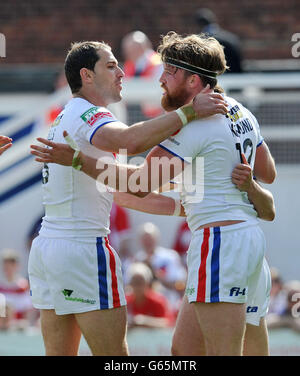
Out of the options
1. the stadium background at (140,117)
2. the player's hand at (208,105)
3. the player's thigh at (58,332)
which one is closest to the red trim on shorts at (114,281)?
the player's thigh at (58,332)

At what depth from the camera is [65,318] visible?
14.8 feet

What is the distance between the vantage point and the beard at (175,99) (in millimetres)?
4484

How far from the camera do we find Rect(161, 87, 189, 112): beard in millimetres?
4484

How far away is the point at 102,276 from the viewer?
447 cm

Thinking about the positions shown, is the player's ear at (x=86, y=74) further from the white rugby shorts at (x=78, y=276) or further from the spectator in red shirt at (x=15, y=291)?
the spectator in red shirt at (x=15, y=291)

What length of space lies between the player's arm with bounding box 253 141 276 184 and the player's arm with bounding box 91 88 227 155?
1.64ft

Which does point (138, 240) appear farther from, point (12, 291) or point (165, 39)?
point (165, 39)

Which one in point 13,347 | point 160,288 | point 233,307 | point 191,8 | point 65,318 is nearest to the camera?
point 233,307

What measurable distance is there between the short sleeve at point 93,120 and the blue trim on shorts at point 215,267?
0.81 meters

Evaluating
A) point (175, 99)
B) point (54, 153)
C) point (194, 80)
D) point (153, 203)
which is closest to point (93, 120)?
point (54, 153)

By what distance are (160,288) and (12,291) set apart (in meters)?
1.65

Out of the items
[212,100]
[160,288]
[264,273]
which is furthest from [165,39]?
[160,288]

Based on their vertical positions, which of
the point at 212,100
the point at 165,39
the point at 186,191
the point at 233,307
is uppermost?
the point at 165,39

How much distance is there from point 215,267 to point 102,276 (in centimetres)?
64
